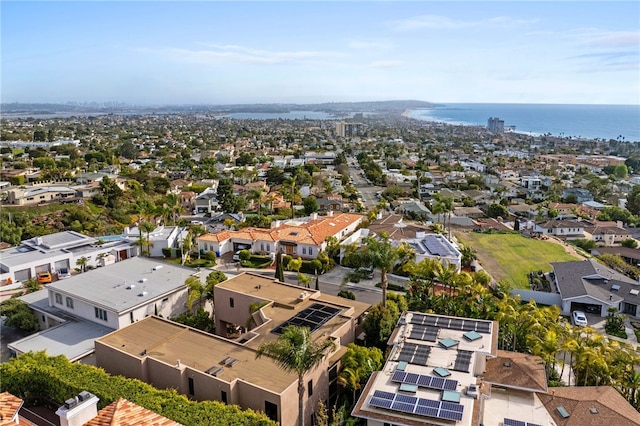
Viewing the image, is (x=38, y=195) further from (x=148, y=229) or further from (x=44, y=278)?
(x=44, y=278)

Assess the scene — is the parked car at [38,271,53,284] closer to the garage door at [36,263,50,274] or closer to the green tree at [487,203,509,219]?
the garage door at [36,263,50,274]

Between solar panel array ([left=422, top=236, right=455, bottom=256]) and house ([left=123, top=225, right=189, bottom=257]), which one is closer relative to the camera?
solar panel array ([left=422, top=236, right=455, bottom=256])

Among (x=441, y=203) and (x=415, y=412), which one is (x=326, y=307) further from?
(x=441, y=203)

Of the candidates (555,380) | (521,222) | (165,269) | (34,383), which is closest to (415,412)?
(555,380)

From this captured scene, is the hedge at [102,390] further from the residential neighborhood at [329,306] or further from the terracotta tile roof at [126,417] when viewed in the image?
the terracotta tile roof at [126,417]

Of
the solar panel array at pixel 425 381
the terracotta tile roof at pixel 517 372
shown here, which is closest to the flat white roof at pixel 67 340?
the solar panel array at pixel 425 381

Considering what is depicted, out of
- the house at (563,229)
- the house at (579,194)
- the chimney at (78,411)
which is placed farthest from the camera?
the house at (579,194)

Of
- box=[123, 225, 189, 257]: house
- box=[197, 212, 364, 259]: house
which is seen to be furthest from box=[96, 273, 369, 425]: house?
box=[123, 225, 189, 257]: house

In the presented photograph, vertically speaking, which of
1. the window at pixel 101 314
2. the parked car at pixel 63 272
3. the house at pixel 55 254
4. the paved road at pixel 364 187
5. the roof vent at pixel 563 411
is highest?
the window at pixel 101 314
